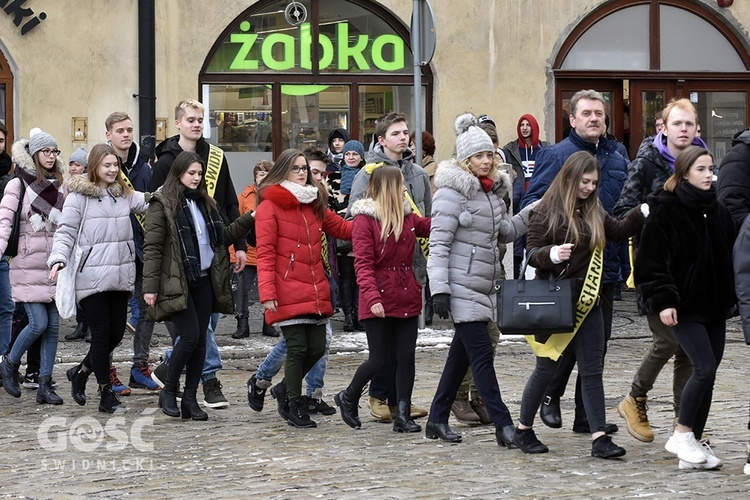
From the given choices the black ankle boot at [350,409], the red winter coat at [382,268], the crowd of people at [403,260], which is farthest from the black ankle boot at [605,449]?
the black ankle boot at [350,409]

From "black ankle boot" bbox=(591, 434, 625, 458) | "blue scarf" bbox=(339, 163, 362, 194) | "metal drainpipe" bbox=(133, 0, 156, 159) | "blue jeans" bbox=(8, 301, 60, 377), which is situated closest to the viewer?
"black ankle boot" bbox=(591, 434, 625, 458)

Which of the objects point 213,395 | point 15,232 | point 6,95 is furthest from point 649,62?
point 213,395

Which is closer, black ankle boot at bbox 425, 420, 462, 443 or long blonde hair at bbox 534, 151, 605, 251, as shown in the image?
long blonde hair at bbox 534, 151, 605, 251

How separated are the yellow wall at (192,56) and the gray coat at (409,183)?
8.34 m

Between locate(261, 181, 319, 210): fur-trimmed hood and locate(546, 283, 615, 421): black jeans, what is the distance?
6.53ft

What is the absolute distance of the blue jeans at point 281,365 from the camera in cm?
994

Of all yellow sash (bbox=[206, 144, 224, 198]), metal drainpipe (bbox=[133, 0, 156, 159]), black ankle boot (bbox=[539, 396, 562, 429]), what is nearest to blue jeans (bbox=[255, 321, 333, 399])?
yellow sash (bbox=[206, 144, 224, 198])

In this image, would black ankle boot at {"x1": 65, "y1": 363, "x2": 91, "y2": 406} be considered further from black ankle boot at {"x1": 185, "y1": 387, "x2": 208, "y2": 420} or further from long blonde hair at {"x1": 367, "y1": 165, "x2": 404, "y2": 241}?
long blonde hair at {"x1": 367, "y1": 165, "x2": 404, "y2": 241}

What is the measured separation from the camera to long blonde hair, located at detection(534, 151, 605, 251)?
8.40 meters

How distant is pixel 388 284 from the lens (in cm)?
921

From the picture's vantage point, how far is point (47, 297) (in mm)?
11047

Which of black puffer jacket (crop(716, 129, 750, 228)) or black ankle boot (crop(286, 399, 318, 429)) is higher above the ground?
black puffer jacket (crop(716, 129, 750, 228))

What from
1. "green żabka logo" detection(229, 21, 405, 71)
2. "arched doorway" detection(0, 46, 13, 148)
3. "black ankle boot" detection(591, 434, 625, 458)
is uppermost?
"green żabka logo" detection(229, 21, 405, 71)

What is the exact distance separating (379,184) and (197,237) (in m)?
1.39
